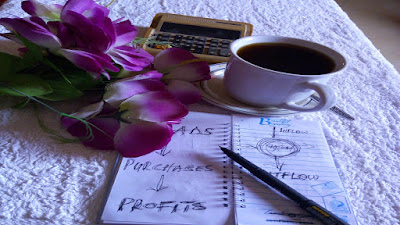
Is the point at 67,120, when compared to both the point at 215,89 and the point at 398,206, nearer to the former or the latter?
the point at 215,89

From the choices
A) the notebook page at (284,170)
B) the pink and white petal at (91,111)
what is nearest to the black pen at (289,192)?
the notebook page at (284,170)

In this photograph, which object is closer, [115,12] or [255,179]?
[255,179]

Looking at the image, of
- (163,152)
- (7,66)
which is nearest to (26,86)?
(7,66)

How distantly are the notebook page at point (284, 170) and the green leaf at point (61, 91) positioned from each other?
6.1 inches

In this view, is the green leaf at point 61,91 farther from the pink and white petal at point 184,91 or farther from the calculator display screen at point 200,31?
the calculator display screen at point 200,31

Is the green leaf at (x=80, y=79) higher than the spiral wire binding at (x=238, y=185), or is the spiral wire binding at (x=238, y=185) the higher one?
the green leaf at (x=80, y=79)

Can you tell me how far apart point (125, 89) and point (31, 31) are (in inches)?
3.5

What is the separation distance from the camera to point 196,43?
485 millimetres

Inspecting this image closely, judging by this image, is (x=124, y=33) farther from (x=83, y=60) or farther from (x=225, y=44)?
(x=225, y=44)

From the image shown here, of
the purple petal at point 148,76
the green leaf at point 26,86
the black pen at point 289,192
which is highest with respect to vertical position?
the purple petal at point 148,76

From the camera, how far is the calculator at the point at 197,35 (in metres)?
0.47

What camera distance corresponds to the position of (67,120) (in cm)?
32

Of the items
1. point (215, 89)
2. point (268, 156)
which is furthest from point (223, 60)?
point (268, 156)

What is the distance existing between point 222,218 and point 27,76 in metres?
0.21
